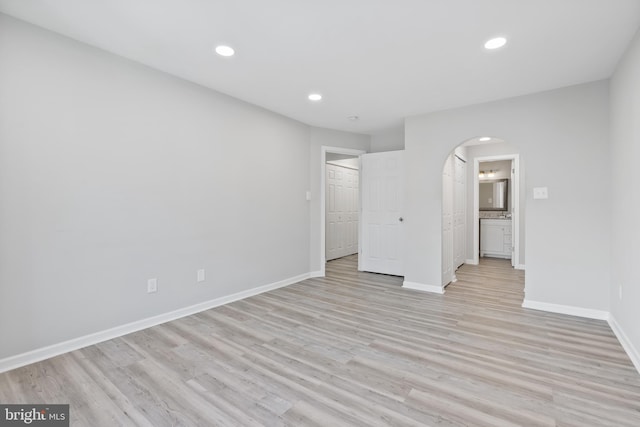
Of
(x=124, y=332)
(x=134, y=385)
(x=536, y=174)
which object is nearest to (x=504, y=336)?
(x=536, y=174)

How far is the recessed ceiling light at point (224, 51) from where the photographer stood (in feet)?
8.18

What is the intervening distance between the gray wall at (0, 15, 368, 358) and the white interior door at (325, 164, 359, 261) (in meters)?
2.80

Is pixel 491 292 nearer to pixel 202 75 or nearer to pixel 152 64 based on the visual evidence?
pixel 202 75

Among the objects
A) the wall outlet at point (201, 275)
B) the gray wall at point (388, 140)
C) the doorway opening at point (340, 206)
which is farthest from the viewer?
the doorway opening at point (340, 206)

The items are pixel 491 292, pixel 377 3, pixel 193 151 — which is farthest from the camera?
pixel 491 292

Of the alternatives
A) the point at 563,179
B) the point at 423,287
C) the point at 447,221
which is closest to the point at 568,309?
the point at 563,179

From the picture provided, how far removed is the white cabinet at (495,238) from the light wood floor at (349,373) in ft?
12.7

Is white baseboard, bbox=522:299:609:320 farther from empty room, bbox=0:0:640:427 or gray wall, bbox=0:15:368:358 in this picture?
gray wall, bbox=0:15:368:358

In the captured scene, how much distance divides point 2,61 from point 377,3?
2620mm

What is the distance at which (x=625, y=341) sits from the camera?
2.46 metres

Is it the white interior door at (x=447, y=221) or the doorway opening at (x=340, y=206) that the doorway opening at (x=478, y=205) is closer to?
the white interior door at (x=447, y=221)

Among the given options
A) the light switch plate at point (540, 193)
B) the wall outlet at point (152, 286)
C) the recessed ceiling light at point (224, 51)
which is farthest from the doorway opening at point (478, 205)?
the wall outlet at point (152, 286)

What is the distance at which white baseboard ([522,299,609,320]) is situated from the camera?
121 inches

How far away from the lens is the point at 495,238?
6.81m
